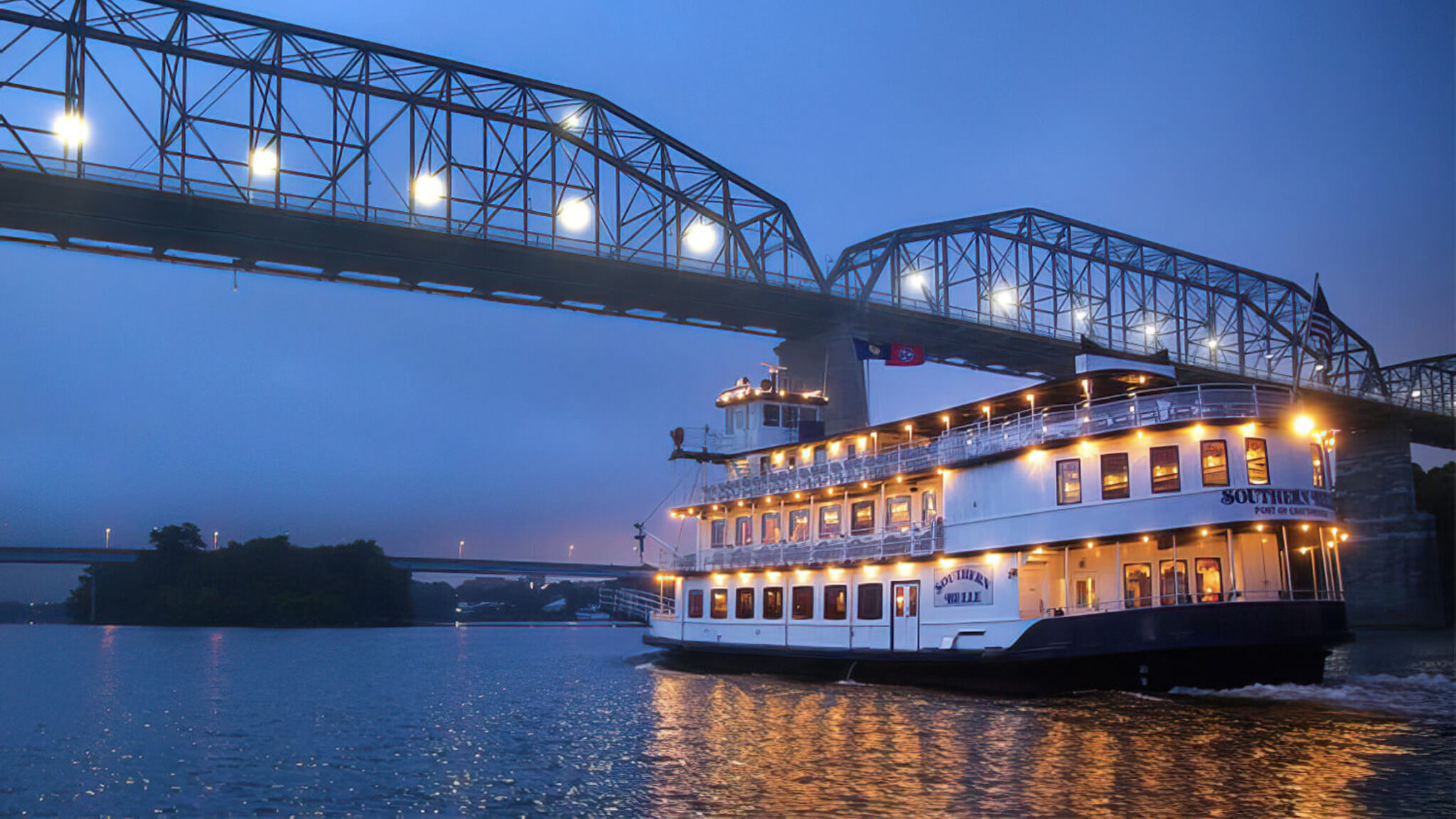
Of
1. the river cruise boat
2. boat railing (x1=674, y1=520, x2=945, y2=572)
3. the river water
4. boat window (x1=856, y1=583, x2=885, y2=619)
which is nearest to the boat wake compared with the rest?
the river water

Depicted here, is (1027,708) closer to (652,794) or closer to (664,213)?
(652,794)

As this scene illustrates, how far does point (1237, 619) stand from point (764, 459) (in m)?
20.2

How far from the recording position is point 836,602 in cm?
3694

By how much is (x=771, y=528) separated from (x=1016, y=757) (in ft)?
68.2

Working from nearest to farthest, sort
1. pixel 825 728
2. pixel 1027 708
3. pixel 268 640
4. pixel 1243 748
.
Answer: pixel 1243 748 < pixel 825 728 < pixel 1027 708 < pixel 268 640

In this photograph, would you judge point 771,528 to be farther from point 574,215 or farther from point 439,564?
point 439,564

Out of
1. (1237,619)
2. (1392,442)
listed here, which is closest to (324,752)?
(1237,619)

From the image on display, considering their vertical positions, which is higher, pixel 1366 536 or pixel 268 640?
pixel 1366 536

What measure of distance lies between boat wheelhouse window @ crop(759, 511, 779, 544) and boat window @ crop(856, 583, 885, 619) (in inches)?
246

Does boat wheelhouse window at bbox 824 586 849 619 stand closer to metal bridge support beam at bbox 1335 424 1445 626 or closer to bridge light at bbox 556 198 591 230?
bridge light at bbox 556 198 591 230

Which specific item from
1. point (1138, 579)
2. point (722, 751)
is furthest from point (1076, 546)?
point (722, 751)

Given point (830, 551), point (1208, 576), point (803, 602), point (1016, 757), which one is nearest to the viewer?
point (1016, 757)

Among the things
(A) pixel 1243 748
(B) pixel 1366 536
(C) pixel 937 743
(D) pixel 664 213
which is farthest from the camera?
(B) pixel 1366 536

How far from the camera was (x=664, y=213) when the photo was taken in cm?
7212
